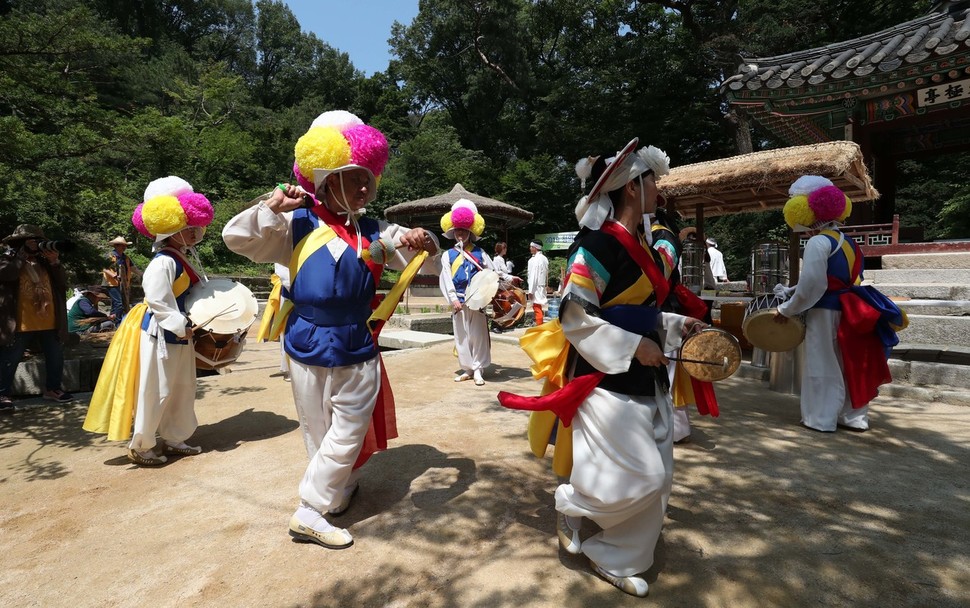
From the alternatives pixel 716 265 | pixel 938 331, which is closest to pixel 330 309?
pixel 938 331

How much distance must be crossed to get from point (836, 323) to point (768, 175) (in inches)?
135

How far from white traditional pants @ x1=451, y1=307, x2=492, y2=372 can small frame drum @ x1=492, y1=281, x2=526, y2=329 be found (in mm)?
224

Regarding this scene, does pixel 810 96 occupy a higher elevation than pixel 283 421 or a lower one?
higher

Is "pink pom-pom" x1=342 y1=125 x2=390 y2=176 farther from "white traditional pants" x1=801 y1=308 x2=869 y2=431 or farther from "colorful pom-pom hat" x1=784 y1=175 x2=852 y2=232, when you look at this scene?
"white traditional pants" x1=801 y1=308 x2=869 y2=431

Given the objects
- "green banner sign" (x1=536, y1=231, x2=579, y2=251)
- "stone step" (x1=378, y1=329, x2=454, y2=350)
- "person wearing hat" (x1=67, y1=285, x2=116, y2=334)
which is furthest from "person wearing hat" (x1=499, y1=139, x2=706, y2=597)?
"green banner sign" (x1=536, y1=231, x2=579, y2=251)

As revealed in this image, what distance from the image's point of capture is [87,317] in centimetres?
1023

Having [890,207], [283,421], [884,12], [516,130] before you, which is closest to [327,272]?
[283,421]

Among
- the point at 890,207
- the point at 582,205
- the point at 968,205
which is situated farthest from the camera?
the point at 968,205

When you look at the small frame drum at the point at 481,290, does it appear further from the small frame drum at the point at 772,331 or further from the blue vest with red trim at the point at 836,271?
the blue vest with red trim at the point at 836,271

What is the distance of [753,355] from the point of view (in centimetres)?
701

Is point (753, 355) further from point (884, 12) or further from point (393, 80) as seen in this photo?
point (393, 80)

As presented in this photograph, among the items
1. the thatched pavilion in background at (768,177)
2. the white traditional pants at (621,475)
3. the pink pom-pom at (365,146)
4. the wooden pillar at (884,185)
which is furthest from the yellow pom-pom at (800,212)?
the wooden pillar at (884,185)

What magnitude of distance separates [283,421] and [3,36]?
440 centimetres

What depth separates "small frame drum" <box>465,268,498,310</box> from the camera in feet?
19.9
